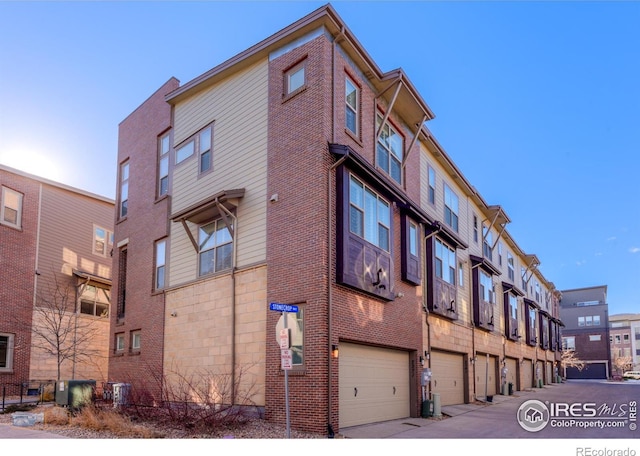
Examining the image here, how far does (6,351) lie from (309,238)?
59.7 feet

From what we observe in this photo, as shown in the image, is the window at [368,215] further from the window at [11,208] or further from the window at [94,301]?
the window at [94,301]

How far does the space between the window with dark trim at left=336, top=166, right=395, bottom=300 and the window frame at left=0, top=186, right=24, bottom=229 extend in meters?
18.2

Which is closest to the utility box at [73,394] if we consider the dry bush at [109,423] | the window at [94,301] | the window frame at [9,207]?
the dry bush at [109,423]

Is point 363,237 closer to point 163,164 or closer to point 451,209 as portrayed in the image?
point 163,164

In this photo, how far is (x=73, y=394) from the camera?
52.7ft

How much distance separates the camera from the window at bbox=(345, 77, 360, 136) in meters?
16.0

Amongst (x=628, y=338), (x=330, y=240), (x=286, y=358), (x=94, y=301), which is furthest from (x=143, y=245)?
(x=628, y=338)

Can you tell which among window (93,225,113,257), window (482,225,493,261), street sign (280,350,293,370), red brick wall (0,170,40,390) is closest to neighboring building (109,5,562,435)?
street sign (280,350,293,370)

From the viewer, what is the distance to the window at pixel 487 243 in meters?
31.5

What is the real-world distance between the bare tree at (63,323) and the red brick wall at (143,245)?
523 cm

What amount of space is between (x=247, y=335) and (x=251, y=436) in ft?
11.7

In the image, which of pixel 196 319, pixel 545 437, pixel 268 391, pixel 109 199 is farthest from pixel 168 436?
Answer: pixel 109 199

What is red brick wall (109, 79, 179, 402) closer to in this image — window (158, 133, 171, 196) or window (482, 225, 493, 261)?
window (158, 133, 171, 196)

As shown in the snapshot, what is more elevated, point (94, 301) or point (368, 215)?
point (368, 215)
